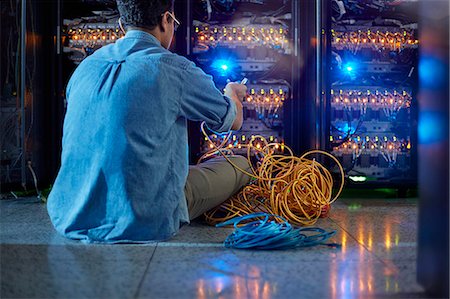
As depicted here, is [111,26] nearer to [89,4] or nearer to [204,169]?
[89,4]

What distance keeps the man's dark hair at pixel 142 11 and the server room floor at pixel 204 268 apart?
822mm

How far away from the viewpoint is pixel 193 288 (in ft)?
4.01

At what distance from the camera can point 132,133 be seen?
5.26 ft

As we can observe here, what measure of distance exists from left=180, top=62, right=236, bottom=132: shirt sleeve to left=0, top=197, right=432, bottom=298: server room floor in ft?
1.59

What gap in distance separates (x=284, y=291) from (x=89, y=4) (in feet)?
9.39

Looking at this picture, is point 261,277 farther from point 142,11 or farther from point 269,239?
point 142,11

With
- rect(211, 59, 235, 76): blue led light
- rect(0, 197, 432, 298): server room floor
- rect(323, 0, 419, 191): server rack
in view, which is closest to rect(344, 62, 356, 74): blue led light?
rect(323, 0, 419, 191): server rack

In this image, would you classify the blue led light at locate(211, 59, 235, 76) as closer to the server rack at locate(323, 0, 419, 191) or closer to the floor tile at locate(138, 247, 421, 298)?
the server rack at locate(323, 0, 419, 191)

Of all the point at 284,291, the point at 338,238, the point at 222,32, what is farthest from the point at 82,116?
the point at 222,32

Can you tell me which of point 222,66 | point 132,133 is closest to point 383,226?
point 132,133

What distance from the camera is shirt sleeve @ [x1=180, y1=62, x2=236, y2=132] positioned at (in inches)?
65.9

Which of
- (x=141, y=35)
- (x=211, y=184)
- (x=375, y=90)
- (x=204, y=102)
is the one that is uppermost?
(x=141, y=35)

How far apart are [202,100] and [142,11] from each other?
1.28 ft

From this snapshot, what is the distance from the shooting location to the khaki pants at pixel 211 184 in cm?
195
